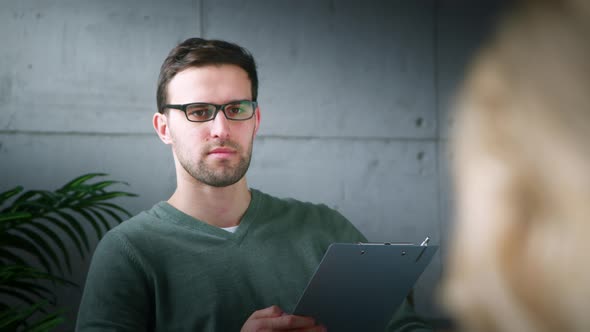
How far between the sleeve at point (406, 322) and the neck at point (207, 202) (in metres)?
0.48

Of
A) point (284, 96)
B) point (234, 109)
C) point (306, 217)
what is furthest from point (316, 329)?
point (284, 96)

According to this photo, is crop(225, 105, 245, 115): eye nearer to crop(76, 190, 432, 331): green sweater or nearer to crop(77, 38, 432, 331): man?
crop(77, 38, 432, 331): man

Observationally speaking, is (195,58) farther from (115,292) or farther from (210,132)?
(115,292)

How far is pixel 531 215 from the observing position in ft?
9.01

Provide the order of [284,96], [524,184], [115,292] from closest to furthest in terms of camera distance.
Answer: [115,292] < [284,96] < [524,184]

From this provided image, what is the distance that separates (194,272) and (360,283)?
0.41 metres

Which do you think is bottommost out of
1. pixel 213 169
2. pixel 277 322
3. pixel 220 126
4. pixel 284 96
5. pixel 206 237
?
pixel 277 322

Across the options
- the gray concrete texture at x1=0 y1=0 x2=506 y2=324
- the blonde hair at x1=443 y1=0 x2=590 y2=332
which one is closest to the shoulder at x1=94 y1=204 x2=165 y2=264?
the gray concrete texture at x1=0 y1=0 x2=506 y2=324

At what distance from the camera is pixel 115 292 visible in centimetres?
134

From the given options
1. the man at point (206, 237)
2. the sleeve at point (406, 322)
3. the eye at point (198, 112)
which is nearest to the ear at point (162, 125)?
the man at point (206, 237)

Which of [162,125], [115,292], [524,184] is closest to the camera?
[115,292]

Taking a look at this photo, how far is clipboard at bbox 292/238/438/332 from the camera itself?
1184mm

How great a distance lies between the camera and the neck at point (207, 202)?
152cm

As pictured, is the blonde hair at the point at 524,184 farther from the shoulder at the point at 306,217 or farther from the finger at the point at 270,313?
the finger at the point at 270,313
